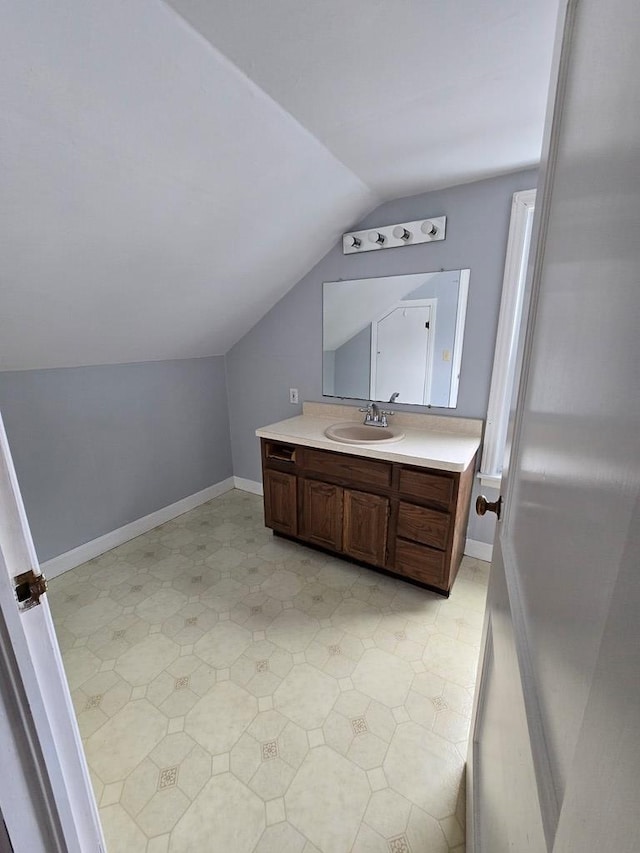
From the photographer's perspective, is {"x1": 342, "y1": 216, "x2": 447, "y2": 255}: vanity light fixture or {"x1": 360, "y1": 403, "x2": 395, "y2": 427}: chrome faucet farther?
{"x1": 360, "y1": 403, "x2": 395, "y2": 427}: chrome faucet

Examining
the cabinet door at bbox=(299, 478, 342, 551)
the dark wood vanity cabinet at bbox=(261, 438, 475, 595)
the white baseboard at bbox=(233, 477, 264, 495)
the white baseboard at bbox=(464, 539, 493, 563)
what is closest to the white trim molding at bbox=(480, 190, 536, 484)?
the dark wood vanity cabinet at bbox=(261, 438, 475, 595)

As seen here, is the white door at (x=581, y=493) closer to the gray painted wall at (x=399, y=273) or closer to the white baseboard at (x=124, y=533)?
the gray painted wall at (x=399, y=273)

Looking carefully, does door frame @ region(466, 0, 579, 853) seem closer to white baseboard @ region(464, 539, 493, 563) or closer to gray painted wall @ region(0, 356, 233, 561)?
white baseboard @ region(464, 539, 493, 563)

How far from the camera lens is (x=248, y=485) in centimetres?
323

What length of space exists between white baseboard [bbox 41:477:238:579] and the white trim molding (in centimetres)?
206

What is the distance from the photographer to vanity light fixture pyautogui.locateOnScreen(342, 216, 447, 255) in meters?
1.94

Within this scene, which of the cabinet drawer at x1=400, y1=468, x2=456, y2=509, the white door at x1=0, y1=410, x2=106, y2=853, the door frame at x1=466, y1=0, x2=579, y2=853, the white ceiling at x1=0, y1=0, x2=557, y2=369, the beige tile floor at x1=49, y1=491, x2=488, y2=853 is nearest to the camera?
the door frame at x1=466, y1=0, x2=579, y2=853

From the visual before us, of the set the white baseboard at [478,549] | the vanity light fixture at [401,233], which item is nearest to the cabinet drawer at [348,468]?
the white baseboard at [478,549]

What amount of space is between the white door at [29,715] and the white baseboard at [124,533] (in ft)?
5.82

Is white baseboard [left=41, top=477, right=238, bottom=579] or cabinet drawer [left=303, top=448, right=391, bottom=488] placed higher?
cabinet drawer [left=303, top=448, right=391, bottom=488]

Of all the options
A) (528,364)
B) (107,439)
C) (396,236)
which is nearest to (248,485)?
(107,439)

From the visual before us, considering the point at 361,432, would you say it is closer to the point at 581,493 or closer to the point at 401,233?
the point at 401,233

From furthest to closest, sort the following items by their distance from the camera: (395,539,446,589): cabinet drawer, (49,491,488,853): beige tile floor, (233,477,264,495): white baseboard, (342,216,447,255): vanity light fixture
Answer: (233,477,264,495): white baseboard, (342,216,447,255): vanity light fixture, (395,539,446,589): cabinet drawer, (49,491,488,853): beige tile floor

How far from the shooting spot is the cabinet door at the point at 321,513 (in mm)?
2084
